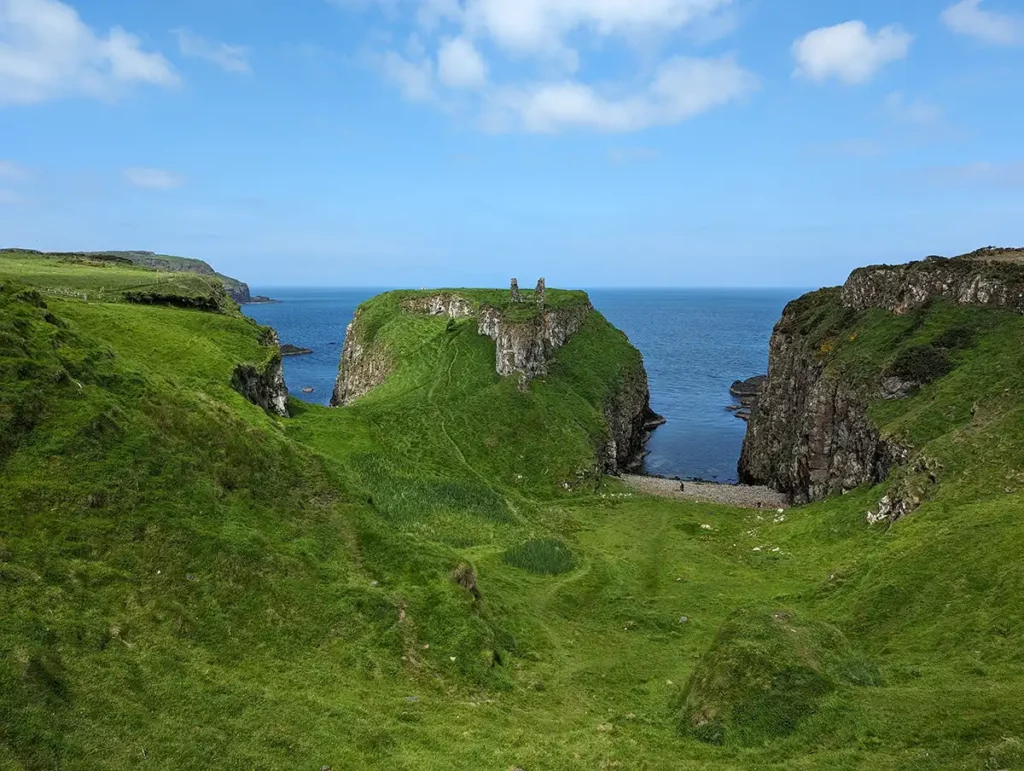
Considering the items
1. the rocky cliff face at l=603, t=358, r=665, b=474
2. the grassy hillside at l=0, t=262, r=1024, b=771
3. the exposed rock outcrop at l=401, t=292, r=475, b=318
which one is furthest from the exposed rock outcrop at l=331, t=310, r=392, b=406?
the grassy hillside at l=0, t=262, r=1024, b=771

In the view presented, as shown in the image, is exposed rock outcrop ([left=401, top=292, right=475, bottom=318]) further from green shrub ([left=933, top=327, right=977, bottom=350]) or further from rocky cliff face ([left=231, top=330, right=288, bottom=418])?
green shrub ([left=933, top=327, right=977, bottom=350])

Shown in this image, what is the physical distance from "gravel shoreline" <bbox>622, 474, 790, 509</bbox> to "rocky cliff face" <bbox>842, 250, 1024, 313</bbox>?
25.8 metres

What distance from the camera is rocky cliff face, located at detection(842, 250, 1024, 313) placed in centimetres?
6569

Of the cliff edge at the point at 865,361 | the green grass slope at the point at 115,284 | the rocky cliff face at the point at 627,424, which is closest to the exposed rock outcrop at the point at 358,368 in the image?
the green grass slope at the point at 115,284

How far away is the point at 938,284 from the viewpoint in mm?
72750

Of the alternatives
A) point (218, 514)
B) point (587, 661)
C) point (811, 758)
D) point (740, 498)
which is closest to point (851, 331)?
point (740, 498)

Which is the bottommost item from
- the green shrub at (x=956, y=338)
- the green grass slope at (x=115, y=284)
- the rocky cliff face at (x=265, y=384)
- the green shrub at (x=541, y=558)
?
the green shrub at (x=541, y=558)

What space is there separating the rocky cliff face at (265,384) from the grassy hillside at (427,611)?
374cm

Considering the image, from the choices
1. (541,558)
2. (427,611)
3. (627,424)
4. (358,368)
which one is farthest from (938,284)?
(358,368)

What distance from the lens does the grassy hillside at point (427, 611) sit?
71.9 feet

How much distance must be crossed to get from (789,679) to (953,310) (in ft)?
194

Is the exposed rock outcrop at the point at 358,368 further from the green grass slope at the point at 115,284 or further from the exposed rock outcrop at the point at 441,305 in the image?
the green grass slope at the point at 115,284

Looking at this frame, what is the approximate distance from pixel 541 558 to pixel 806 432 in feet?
137

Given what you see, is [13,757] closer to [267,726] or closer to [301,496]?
[267,726]
